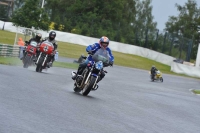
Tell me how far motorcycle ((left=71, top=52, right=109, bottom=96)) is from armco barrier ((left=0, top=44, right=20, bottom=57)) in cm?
1618

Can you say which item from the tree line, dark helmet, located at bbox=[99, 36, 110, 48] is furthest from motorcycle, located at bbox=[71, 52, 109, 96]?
the tree line

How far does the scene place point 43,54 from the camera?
2392 cm

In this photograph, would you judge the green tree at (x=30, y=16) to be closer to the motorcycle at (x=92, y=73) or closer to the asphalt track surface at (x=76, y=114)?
the asphalt track surface at (x=76, y=114)

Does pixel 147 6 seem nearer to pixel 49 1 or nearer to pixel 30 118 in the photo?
pixel 49 1

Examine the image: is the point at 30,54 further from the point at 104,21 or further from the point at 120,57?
the point at 104,21

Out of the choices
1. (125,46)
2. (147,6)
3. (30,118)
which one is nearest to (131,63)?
(125,46)

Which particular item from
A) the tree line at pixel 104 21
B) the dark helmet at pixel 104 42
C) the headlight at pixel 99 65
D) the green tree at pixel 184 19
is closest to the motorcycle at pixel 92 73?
the headlight at pixel 99 65

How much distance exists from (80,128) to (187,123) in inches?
168

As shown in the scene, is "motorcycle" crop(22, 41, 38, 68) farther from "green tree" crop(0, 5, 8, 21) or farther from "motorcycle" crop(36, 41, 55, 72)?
"green tree" crop(0, 5, 8, 21)

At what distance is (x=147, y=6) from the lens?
12462 cm

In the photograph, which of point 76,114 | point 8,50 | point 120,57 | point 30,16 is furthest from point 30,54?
point 120,57

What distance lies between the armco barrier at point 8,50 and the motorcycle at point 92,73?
16182 millimetres

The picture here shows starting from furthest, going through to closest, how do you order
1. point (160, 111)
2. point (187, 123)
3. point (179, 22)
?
point (179, 22)
point (160, 111)
point (187, 123)

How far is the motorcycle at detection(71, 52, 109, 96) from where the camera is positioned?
16188 millimetres
